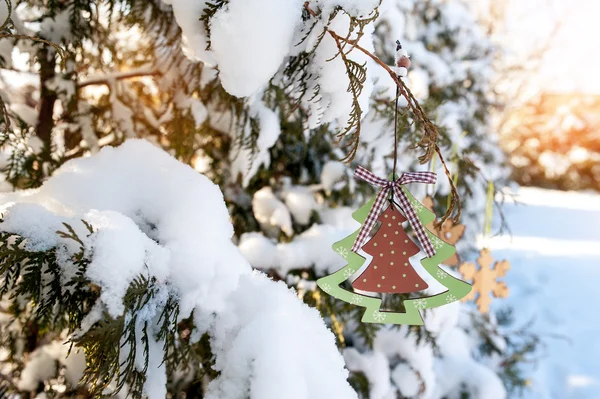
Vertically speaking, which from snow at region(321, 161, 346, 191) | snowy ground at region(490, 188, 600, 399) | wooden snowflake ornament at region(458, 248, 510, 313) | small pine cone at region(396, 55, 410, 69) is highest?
small pine cone at region(396, 55, 410, 69)

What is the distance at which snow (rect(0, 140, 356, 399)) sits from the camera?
76cm

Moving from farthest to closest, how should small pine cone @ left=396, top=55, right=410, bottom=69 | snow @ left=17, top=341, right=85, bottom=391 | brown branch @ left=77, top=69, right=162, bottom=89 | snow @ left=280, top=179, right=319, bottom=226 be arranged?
snow @ left=280, top=179, right=319, bottom=226
brown branch @ left=77, top=69, right=162, bottom=89
snow @ left=17, top=341, right=85, bottom=391
small pine cone @ left=396, top=55, right=410, bottom=69

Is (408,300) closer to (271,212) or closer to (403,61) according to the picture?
(403,61)

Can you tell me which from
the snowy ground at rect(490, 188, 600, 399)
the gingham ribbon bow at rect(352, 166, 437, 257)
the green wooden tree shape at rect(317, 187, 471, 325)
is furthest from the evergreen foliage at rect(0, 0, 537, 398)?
the snowy ground at rect(490, 188, 600, 399)

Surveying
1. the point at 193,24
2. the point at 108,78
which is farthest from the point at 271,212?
the point at 193,24

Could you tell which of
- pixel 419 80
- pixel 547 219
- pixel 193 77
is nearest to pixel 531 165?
pixel 547 219

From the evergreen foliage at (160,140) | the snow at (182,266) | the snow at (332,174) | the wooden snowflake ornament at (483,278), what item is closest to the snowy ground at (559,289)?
the wooden snowflake ornament at (483,278)

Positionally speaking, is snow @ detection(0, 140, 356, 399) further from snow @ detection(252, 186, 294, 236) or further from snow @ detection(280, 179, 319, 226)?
snow @ detection(280, 179, 319, 226)

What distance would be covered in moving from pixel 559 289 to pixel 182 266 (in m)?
5.34

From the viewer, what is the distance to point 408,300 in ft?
3.17

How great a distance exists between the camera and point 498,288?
157cm

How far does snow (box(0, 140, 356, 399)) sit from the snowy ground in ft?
6.54

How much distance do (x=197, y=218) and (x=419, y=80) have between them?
1642mm

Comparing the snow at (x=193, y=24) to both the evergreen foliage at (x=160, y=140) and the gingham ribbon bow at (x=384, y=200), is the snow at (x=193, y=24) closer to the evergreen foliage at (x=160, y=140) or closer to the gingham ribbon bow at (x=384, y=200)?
the evergreen foliage at (x=160, y=140)
